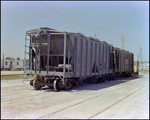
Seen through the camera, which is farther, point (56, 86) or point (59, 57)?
point (59, 57)

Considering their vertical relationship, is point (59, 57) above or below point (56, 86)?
above

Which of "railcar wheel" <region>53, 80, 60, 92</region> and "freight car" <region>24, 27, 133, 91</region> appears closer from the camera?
"railcar wheel" <region>53, 80, 60, 92</region>

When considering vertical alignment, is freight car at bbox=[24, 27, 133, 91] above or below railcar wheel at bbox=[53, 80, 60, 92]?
above

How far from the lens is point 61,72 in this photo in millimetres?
10633

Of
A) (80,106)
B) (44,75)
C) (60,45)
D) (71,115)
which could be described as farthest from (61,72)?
(71,115)

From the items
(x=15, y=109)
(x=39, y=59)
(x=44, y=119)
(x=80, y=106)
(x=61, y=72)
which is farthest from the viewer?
(x=39, y=59)

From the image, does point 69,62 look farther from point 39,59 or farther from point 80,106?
point 80,106

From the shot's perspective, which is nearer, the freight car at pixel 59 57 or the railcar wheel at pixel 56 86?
the railcar wheel at pixel 56 86

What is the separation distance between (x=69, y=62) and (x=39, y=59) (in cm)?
203

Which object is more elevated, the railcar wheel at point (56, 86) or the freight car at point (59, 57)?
the freight car at point (59, 57)

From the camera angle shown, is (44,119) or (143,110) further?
(143,110)

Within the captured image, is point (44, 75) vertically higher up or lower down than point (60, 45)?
lower down

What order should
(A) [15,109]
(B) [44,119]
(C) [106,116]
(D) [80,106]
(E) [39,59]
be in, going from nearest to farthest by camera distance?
(B) [44,119] → (C) [106,116] → (A) [15,109] → (D) [80,106] → (E) [39,59]

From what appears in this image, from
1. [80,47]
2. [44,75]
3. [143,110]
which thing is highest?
[80,47]
